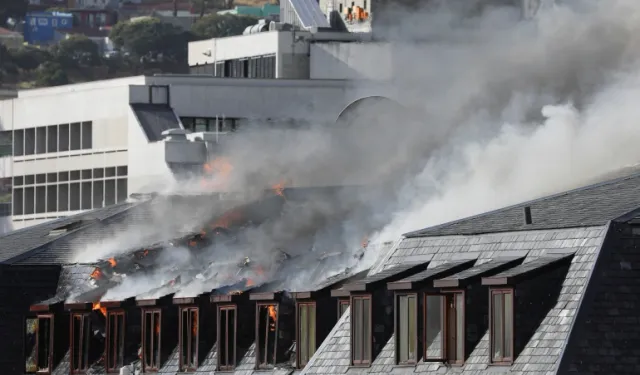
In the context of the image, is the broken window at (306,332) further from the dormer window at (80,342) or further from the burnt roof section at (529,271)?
the dormer window at (80,342)

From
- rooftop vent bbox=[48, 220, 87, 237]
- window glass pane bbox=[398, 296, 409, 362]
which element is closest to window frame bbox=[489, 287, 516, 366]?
window glass pane bbox=[398, 296, 409, 362]

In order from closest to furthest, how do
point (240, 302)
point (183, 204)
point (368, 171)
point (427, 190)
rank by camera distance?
point (240, 302)
point (427, 190)
point (183, 204)
point (368, 171)

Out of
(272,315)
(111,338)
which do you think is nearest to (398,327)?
(272,315)

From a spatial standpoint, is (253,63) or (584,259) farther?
(253,63)

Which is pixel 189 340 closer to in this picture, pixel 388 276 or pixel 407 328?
pixel 388 276

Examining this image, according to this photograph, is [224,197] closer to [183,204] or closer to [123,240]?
[183,204]

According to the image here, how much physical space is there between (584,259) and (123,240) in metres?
49.4

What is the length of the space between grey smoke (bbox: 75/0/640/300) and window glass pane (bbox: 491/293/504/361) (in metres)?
17.0

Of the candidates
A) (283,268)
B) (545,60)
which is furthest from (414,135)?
(283,268)

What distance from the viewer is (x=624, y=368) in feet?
184

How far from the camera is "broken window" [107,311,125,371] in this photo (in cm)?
8588

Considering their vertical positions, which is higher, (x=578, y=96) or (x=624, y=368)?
(x=578, y=96)

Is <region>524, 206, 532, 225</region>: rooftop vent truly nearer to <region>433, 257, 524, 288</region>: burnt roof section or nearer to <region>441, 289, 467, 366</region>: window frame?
<region>433, 257, 524, 288</region>: burnt roof section

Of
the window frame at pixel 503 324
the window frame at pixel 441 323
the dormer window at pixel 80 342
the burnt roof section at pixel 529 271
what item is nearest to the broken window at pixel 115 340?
the dormer window at pixel 80 342
